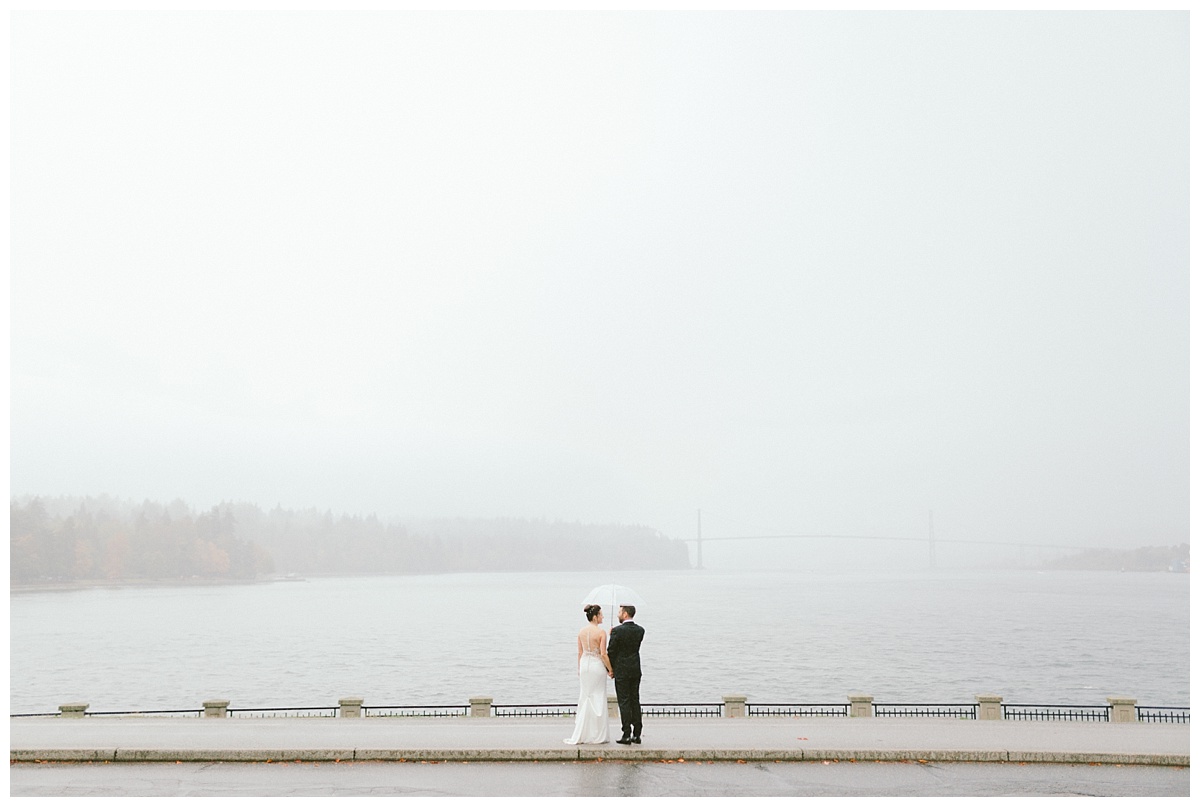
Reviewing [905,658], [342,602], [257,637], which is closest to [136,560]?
[342,602]

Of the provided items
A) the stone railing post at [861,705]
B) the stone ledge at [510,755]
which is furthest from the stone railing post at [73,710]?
the stone railing post at [861,705]

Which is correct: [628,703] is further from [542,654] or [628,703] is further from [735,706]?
[542,654]

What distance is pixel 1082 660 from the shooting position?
7475cm

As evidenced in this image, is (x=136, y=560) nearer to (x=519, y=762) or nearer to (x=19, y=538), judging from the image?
(x=19, y=538)

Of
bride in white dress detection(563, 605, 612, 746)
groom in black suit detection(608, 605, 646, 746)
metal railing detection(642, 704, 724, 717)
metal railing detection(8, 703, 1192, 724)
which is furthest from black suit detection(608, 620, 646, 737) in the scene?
metal railing detection(642, 704, 724, 717)

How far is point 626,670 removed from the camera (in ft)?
48.1

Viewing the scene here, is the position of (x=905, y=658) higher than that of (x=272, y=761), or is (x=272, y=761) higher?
(x=272, y=761)

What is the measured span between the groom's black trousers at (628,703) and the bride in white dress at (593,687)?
0.22m

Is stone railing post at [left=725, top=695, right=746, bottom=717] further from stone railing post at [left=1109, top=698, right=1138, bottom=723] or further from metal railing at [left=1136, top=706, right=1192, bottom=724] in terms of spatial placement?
metal railing at [left=1136, top=706, right=1192, bottom=724]

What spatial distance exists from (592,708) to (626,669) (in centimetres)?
71

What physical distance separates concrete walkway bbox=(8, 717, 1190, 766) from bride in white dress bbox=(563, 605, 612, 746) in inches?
11.9

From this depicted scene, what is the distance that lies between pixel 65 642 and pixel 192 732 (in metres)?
82.2

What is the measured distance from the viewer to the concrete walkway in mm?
14180

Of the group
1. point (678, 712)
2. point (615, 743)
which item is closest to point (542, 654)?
point (678, 712)
